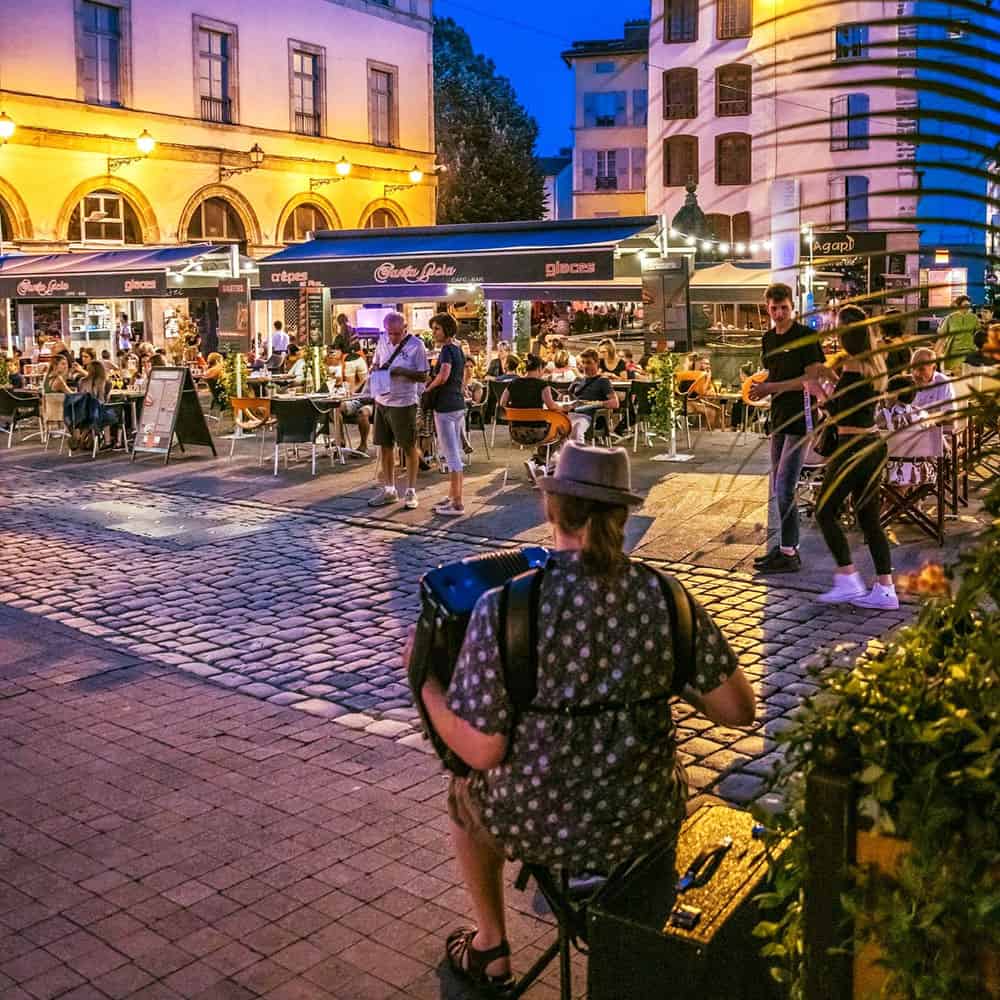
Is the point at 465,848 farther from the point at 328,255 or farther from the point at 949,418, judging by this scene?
the point at 328,255

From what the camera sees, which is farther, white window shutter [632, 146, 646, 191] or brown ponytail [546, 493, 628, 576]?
white window shutter [632, 146, 646, 191]

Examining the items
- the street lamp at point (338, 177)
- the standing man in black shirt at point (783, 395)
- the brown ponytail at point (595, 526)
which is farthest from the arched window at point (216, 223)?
the brown ponytail at point (595, 526)

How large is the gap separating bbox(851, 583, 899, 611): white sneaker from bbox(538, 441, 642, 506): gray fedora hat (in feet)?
16.4

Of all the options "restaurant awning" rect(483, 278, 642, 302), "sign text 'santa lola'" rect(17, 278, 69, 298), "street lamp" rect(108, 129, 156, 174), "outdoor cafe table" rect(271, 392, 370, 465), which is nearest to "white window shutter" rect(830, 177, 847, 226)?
"outdoor cafe table" rect(271, 392, 370, 465)

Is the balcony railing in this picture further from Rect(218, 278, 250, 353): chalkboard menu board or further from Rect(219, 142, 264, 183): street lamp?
Rect(218, 278, 250, 353): chalkboard menu board

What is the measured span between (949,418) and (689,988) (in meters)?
1.67

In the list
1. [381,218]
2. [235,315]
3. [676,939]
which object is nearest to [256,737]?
[676,939]

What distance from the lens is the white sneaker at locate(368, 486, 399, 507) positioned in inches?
477

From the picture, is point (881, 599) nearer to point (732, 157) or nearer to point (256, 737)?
point (256, 737)

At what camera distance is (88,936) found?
4059 millimetres

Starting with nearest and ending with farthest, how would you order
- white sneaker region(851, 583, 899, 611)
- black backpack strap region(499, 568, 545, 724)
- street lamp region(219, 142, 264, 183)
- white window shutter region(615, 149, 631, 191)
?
black backpack strap region(499, 568, 545, 724)
white sneaker region(851, 583, 899, 611)
street lamp region(219, 142, 264, 183)
white window shutter region(615, 149, 631, 191)

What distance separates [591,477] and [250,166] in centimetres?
3445

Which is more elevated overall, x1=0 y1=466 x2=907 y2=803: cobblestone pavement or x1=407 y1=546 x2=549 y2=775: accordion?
x1=407 y1=546 x2=549 y2=775: accordion

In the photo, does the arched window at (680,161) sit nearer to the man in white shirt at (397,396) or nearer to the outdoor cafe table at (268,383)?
the outdoor cafe table at (268,383)
